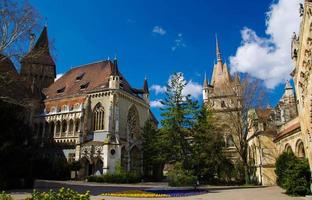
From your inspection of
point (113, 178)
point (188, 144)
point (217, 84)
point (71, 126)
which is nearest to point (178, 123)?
point (188, 144)

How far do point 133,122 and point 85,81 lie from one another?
10.9 m

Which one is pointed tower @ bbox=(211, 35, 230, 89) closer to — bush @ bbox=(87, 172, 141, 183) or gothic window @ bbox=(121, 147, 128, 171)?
gothic window @ bbox=(121, 147, 128, 171)

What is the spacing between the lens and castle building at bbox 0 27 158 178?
39.0 metres

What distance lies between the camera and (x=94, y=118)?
4241 cm

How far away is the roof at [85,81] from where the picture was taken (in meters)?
44.7

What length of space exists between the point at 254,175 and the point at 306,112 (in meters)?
27.2

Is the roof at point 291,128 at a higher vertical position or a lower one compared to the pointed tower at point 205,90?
lower

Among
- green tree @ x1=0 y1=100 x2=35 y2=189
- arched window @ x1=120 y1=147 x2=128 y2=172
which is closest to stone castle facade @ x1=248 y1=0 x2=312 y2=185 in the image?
arched window @ x1=120 y1=147 x2=128 y2=172

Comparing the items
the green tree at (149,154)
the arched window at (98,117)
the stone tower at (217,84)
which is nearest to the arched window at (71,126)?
the arched window at (98,117)

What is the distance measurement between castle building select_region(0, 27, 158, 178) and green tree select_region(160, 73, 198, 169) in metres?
10.3

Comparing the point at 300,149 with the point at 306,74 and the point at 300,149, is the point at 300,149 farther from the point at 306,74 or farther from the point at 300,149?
→ the point at 306,74

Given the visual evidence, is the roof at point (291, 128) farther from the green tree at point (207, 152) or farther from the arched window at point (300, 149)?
the green tree at point (207, 152)

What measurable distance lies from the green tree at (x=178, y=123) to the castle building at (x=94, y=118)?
10.3 m

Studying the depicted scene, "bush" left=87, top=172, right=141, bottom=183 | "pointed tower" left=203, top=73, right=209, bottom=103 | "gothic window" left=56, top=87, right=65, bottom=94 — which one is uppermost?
"pointed tower" left=203, top=73, right=209, bottom=103
